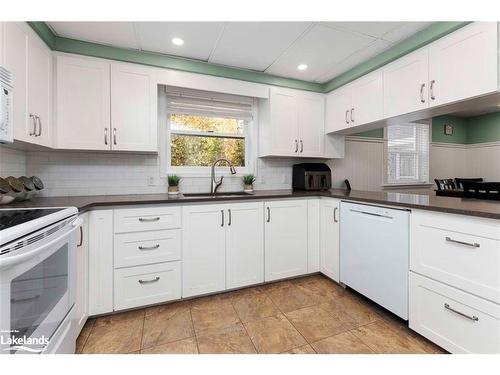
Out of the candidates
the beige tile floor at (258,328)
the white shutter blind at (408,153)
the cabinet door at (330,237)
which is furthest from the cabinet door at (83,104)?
the white shutter blind at (408,153)

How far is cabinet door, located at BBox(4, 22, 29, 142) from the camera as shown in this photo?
1.43m

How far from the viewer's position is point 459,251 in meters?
1.35

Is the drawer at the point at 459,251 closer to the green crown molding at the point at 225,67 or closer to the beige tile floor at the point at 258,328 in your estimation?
the beige tile floor at the point at 258,328

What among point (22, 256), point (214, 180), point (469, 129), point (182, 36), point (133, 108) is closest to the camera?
point (22, 256)

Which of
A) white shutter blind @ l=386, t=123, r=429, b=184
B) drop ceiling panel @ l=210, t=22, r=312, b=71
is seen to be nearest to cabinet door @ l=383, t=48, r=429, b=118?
drop ceiling panel @ l=210, t=22, r=312, b=71

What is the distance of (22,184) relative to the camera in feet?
6.03

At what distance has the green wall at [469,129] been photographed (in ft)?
13.8

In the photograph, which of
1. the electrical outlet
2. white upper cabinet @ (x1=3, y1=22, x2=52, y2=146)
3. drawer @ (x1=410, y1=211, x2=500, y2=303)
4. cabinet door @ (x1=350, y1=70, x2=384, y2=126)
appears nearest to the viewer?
drawer @ (x1=410, y1=211, x2=500, y2=303)

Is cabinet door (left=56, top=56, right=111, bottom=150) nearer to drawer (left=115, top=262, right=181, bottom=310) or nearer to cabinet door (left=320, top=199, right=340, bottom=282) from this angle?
drawer (left=115, top=262, right=181, bottom=310)

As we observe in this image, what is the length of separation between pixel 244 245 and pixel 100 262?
118cm

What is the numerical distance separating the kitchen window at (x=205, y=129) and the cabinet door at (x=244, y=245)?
0.79 metres

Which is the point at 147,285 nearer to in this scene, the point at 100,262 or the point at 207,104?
the point at 100,262

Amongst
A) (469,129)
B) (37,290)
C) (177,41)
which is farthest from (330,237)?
(469,129)

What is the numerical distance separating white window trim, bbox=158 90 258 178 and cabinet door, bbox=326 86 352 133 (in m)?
0.92
